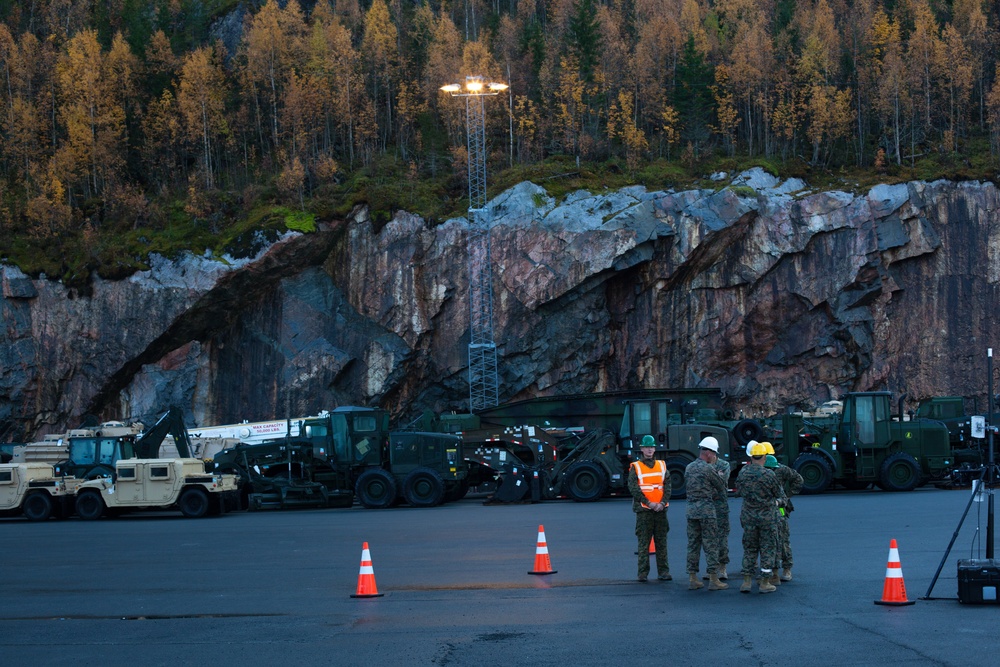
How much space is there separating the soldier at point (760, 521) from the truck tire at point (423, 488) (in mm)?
15977

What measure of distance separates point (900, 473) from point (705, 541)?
58.1 ft

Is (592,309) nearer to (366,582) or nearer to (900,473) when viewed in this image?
(900,473)

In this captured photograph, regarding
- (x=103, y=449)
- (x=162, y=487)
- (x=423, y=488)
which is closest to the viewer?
(x=162, y=487)

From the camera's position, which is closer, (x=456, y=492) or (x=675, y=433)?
(x=675, y=433)

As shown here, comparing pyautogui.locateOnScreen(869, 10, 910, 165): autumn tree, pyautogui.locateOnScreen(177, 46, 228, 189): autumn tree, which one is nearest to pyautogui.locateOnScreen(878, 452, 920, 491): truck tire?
pyautogui.locateOnScreen(869, 10, 910, 165): autumn tree

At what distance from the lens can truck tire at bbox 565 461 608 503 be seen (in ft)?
88.3

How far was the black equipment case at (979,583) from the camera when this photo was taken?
35.3 feet

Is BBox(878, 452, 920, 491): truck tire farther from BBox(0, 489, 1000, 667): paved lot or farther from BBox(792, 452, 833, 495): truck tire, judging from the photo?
BBox(0, 489, 1000, 667): paved lot

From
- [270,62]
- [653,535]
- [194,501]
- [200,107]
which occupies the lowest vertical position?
[194,501]

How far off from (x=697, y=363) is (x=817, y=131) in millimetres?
16009

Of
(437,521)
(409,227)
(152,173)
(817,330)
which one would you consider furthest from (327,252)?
(437,521)

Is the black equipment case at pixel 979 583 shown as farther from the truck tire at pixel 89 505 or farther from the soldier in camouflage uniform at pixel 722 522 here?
the truck tire at pixel 89 505

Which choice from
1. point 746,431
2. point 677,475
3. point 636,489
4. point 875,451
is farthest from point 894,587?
point 875,451

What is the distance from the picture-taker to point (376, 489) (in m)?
27.7
